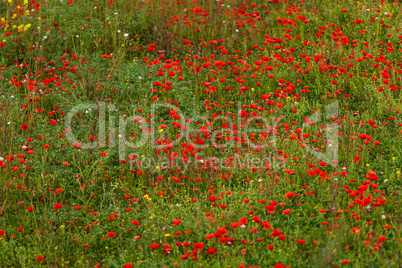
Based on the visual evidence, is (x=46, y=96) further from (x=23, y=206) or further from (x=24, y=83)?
(x=23, y=206)

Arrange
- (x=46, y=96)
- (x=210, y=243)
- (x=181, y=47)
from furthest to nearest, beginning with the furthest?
1. (x=181, y=47)
2. (x=46, y=96)
3. (x=210, y=243)

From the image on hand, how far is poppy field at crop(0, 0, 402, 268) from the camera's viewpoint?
334 centimetres

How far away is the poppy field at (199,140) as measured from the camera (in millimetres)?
3336

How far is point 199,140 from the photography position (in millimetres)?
4141

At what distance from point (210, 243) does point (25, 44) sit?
446cm

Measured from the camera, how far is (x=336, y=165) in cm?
396

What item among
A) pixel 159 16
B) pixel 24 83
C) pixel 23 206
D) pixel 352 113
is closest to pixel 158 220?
pixel 23 206

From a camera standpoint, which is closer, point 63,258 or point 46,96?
point 63,258

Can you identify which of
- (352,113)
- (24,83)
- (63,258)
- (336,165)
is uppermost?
(24,83)

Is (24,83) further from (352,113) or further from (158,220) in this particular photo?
(352,113)

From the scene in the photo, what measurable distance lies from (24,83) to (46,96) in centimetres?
39

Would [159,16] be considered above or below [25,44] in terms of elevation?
above

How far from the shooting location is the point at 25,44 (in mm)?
6242

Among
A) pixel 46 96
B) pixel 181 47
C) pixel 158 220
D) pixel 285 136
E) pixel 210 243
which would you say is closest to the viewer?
pixel 210 243
